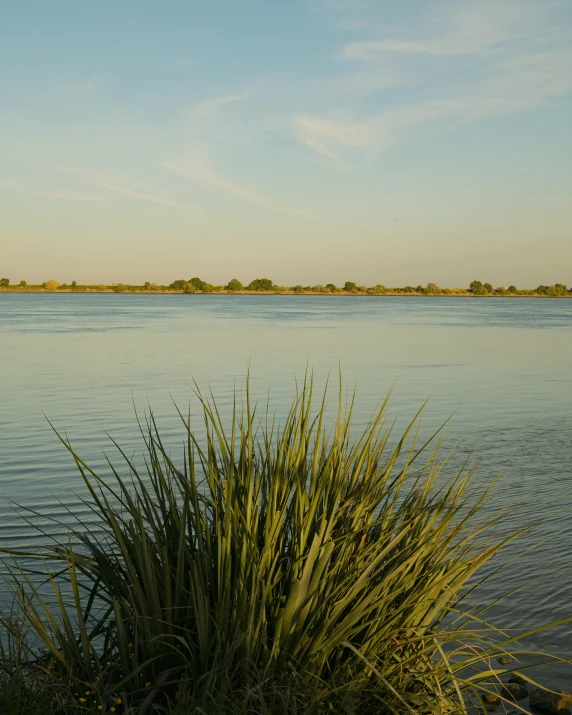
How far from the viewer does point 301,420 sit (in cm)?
466

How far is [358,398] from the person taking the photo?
20641 millimetres

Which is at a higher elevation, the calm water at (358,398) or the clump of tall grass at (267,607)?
the clump of tall grass at (267,607)

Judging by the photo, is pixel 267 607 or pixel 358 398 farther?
pixel 358 398

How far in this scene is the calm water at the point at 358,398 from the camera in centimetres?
893

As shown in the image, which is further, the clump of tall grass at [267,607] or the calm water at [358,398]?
the calm water at [358,398]

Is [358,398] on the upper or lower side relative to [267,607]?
lower

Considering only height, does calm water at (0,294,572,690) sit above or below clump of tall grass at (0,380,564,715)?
below

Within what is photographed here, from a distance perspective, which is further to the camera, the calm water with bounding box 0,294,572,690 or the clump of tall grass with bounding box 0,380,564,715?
the calm water with bounding box 0,294,572,690

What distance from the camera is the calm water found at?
893 centimetres

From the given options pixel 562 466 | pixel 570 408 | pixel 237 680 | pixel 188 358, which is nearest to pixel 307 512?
pixel 237 680

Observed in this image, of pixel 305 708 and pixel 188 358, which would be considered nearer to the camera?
pixel 305 708

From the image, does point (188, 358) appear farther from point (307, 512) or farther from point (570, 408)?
point (307, 512)

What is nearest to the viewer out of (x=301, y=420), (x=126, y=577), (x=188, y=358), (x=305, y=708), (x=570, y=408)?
(x=305, y=708)

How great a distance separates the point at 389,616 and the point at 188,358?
27.5 metres
